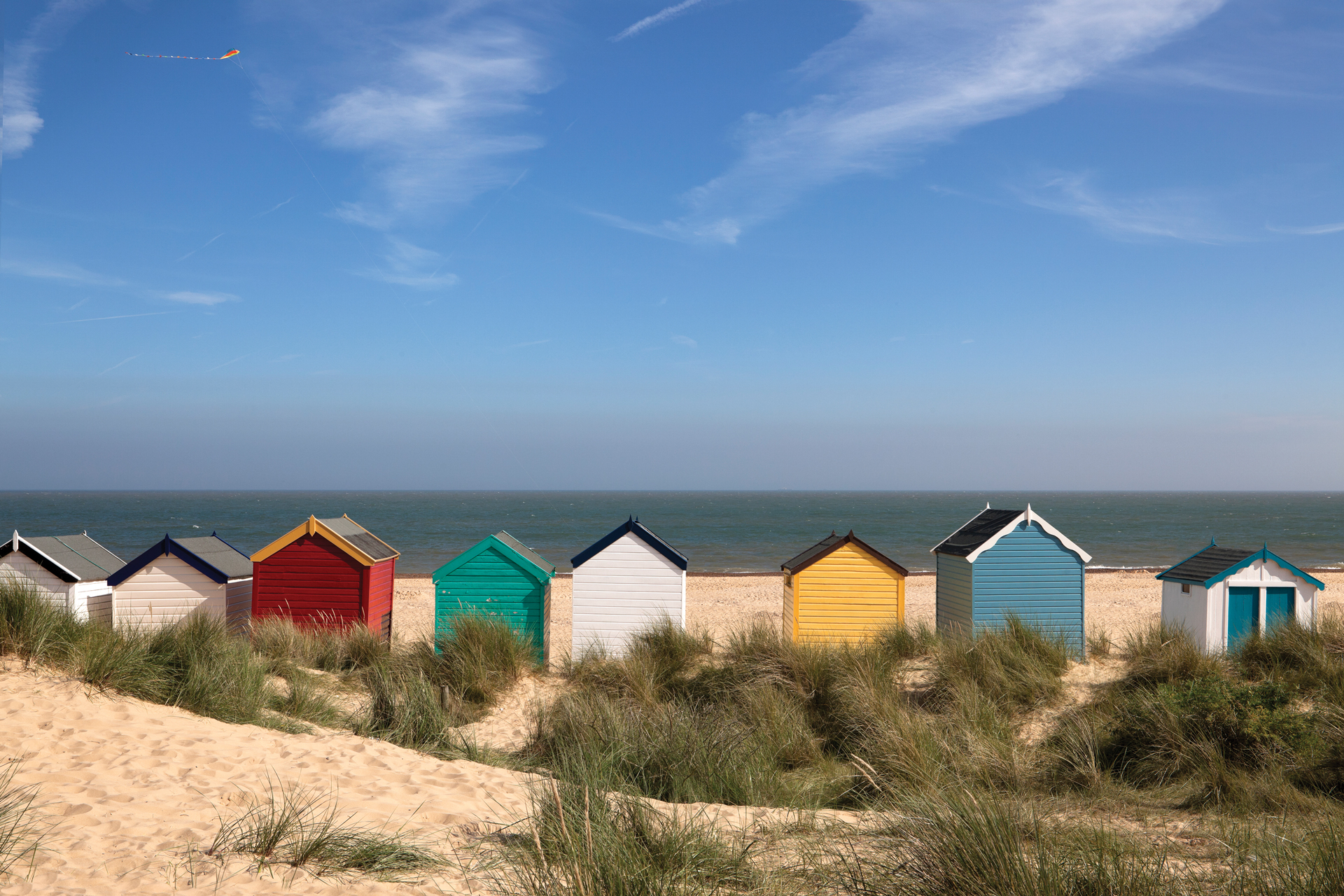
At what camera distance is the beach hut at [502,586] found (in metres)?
14.2

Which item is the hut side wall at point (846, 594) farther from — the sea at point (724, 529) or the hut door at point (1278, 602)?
the sea at point (724, 529)

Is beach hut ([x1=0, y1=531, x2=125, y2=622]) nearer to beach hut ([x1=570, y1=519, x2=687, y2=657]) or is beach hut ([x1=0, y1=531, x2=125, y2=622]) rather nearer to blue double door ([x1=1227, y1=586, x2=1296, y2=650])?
beach hut ([x1=570, y1=519, x2=687, y2=657])

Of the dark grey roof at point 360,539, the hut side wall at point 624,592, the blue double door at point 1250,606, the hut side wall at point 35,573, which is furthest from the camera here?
the dark grey roof at point 360,539

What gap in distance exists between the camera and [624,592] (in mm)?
14562

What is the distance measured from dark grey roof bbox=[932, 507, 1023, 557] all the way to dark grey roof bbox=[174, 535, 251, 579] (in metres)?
13.0

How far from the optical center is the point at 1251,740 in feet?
28.6

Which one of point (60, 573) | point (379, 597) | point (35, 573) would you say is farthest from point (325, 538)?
point (35, 573)

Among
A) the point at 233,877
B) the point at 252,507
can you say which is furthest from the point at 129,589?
the point at 252,507

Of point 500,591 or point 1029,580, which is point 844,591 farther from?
point 500,591

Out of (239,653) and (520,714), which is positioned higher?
(239,653)

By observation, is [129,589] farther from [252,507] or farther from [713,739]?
[252,507]

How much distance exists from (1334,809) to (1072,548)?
8.12m

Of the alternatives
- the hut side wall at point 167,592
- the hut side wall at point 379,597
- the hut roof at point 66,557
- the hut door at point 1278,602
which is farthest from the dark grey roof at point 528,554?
the hut door at point 1278,602

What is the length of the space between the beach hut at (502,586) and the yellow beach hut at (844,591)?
14.4 ft
